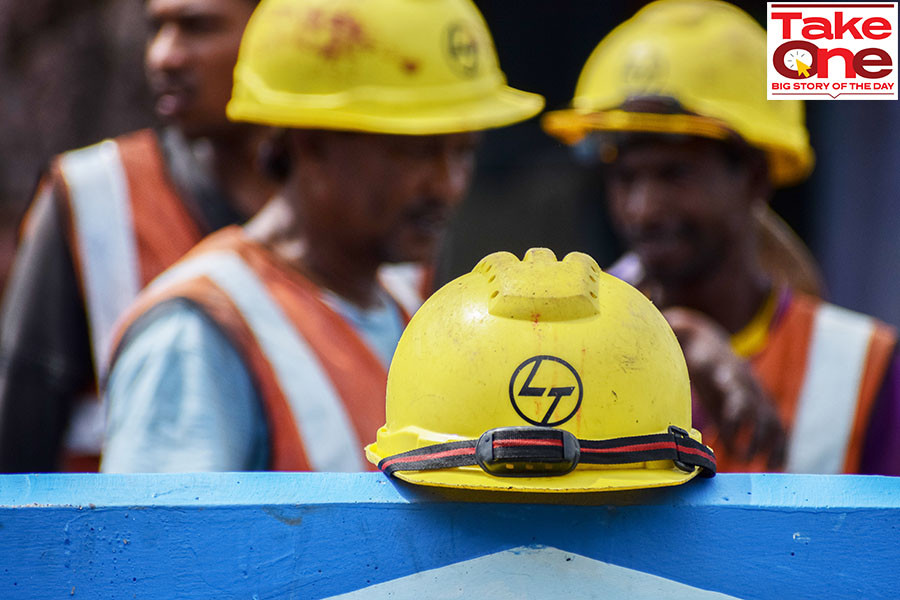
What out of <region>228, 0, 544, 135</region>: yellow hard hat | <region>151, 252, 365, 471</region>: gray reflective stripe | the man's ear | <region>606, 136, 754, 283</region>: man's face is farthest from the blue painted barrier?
the man's ear

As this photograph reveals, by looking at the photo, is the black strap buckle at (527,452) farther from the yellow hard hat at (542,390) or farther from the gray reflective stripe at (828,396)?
the gray reflective stripe at (828,396)

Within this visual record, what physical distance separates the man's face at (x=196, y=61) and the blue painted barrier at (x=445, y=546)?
2.51 m

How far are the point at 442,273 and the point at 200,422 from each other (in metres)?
2.05

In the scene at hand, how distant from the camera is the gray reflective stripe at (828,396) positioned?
329 cm

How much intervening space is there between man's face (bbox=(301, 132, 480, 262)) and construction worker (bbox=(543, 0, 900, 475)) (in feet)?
2.64

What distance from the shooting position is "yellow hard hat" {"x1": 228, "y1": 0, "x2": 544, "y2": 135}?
3.01 metres

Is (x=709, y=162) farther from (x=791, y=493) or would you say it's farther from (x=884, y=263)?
(x=884, y=263)

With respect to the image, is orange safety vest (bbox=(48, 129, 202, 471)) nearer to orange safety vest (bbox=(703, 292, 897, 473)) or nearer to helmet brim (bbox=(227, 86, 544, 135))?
helmet brim (bbox=(227, 86, 544, 135))

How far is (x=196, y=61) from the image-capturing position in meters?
4.12

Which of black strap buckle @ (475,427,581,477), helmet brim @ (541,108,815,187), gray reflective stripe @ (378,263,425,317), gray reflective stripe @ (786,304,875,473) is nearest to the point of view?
black strap buckle @ (475,427,581,477)

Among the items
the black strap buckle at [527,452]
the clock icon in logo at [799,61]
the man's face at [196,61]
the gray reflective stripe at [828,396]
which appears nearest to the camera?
the black strap buckle at [527,452]

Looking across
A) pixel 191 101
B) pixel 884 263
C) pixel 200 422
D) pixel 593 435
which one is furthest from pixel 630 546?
pixel 884 263

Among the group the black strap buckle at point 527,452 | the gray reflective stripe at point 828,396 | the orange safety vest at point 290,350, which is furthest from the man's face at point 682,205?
the black strap buckle at point 527,452

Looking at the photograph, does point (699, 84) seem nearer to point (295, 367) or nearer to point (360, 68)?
point (360, 68)
